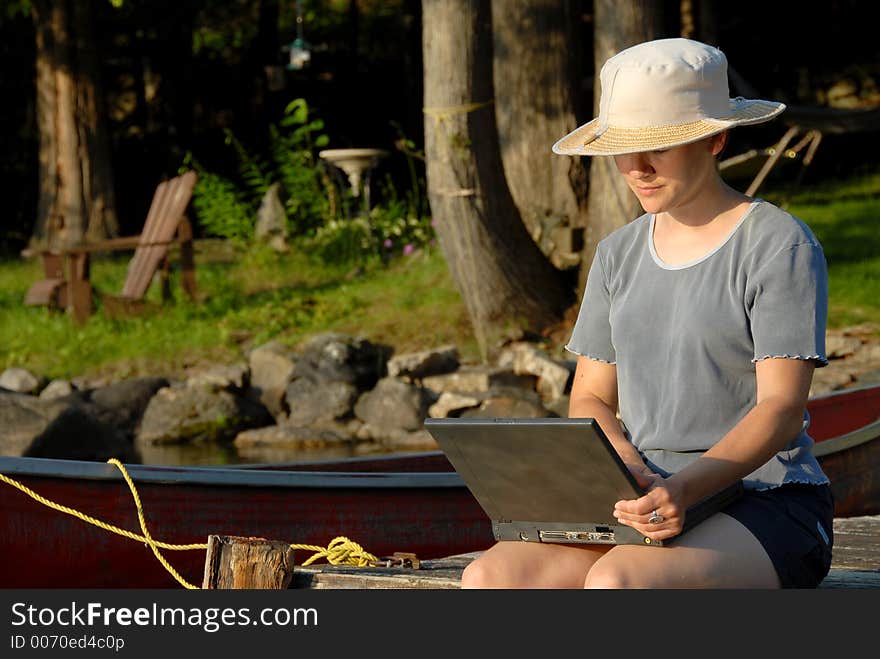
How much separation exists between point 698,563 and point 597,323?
0.66 metres

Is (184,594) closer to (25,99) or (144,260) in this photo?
(144,260)

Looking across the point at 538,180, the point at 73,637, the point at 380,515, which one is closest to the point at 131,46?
the point at 538,180

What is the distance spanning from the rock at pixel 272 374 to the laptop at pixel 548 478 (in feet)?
23.1

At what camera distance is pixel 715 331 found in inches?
115

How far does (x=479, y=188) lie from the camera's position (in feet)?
30.2

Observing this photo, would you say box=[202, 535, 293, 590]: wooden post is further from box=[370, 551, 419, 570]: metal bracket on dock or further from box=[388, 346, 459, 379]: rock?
box=[388, 346, 459, 379]: rock

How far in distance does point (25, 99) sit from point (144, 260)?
6.48 m

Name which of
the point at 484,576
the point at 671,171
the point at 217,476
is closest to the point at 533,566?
the point at 484,576

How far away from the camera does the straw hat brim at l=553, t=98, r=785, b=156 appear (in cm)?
287

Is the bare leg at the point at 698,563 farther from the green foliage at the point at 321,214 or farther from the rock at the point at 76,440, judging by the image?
the green foliage at the point at 321,214

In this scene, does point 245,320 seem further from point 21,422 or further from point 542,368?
point 542,368

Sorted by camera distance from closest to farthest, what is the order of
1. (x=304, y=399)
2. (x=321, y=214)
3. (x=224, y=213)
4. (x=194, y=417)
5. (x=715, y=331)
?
1. (x=715, y=331)
2. (x=194, y=417)
3. (x=304, y=399)
4. (x=321, y=214)
5. (x=224, y=213)

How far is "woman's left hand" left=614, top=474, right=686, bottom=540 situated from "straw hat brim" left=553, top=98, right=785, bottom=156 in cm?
66

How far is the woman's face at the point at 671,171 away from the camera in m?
2.92
